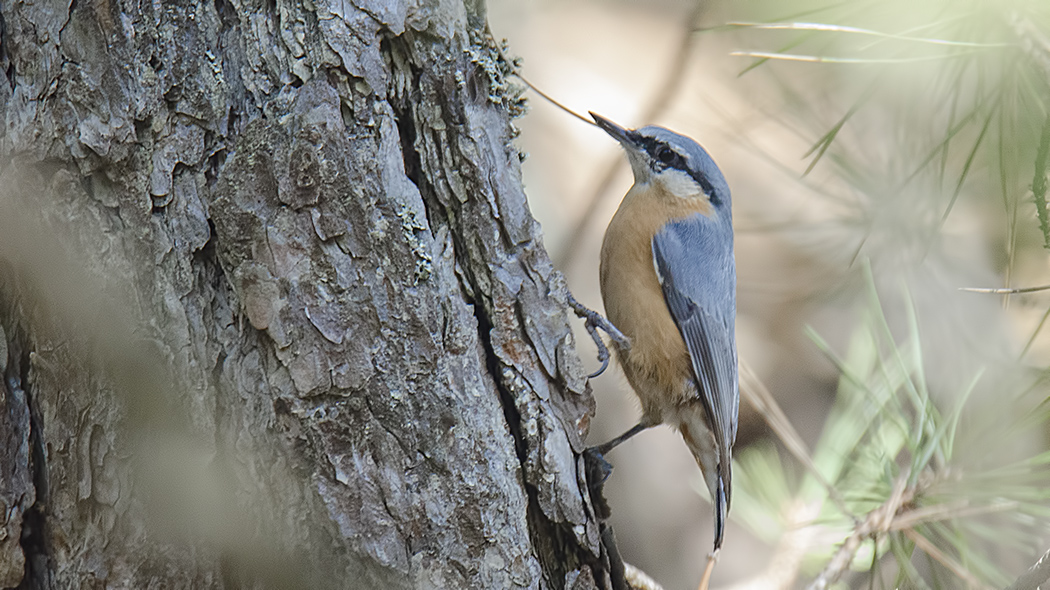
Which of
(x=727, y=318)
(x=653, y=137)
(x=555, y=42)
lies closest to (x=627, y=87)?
(x=555, y=42)

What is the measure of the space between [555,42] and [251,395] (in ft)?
11.3

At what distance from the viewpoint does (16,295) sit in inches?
56.6

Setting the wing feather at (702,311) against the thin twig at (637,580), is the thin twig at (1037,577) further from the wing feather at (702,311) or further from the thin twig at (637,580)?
the wing feather at (702,311)

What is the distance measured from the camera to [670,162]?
261cm

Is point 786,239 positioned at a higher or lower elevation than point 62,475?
higher

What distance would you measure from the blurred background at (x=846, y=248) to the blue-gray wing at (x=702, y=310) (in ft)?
1.11

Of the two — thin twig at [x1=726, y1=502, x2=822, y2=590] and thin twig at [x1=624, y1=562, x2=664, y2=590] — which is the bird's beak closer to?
thin twig at [x1=726, y1=502, x2=822, y2=590]

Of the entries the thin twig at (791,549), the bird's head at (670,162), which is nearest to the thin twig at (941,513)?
the thin twig at (791,549)

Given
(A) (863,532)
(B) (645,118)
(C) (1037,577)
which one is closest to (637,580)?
(A) (863,532)

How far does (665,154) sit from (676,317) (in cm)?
57

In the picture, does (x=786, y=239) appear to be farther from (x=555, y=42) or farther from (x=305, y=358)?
(x=305, y=358)

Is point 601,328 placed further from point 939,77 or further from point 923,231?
point 923,231

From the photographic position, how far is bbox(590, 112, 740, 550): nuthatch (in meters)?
2.38

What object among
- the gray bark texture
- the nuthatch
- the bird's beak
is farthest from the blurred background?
the gray bark texture
